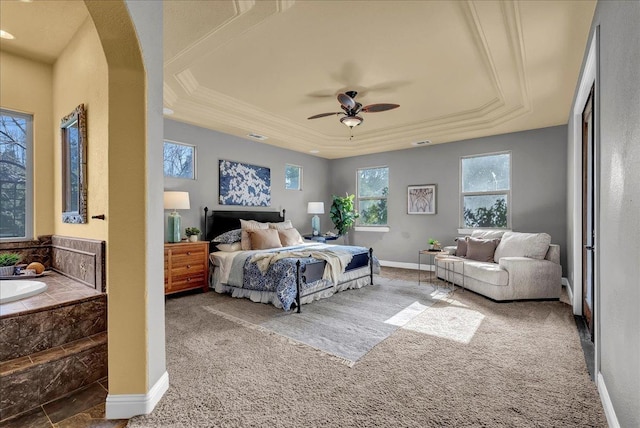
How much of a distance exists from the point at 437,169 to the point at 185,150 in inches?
197

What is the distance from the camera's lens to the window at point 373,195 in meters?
7.31

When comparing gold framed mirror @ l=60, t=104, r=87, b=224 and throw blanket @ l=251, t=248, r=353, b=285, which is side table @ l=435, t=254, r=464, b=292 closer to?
throw blanket @ l=251, t=248, r=353, b=285

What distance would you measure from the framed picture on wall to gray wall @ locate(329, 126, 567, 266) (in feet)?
0.33

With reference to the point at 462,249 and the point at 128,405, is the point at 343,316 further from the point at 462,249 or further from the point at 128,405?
the point at 462,249

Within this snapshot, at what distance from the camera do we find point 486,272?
424 centimetres

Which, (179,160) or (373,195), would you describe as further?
(373,195)

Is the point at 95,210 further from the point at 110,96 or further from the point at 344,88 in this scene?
the point at 344,88

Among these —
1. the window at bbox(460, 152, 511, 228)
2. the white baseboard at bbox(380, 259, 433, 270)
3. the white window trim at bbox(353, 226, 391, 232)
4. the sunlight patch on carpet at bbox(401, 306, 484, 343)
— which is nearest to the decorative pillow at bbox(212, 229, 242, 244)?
the sunlight patch on carpet at bbox(401, 306, 484, 343)

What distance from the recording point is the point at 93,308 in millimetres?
2260

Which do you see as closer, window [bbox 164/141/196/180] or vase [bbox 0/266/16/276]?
vase [bbox 0/266/16/276]

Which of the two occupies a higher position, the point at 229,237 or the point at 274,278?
the point at 229,237

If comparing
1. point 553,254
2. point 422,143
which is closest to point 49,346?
point 553,254

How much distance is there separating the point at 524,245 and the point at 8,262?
20.1ft

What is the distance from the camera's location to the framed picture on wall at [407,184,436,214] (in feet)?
21.4
